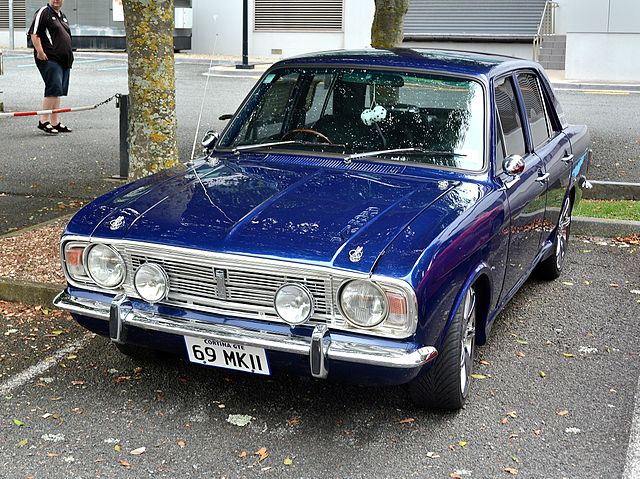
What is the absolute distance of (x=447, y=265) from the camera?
420cm

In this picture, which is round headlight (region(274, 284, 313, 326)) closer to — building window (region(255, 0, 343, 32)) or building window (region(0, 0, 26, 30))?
building window (region(255, 0, 343, 32))

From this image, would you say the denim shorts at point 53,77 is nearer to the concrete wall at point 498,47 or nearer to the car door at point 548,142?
the car door at point 548,142

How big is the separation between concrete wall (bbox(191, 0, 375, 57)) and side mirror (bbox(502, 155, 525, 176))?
83.7 feet

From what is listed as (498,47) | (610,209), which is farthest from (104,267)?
(498,47)

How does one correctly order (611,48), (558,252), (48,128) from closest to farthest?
(558,252), (48,128), (611,48)

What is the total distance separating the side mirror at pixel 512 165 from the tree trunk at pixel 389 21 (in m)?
5.67

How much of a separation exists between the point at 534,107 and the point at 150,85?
2.87 metres

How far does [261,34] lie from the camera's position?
3125 cm

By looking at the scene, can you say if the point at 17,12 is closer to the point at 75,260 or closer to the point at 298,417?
the point at 75,260

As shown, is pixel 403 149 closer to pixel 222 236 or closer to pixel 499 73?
pixel 499 73

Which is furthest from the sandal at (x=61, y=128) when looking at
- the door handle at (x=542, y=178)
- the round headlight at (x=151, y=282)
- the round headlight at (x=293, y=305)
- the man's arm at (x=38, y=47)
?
the round headlight at (x=293, y=305)

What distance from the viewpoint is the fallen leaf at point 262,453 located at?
413 centimetres

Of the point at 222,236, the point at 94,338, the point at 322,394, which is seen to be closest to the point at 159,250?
the point at 222,236

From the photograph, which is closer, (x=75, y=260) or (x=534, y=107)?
(x=75, y=260)
